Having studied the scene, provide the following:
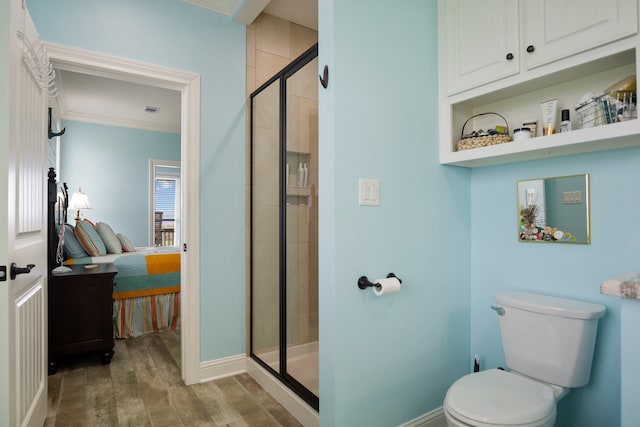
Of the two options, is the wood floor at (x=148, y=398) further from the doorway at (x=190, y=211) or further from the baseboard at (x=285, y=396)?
the doorway at (x=190, y=211)

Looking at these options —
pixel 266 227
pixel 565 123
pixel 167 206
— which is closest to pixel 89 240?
pixel 266 227

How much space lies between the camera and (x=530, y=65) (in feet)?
4.95

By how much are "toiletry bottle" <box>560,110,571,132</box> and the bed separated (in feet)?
11.4

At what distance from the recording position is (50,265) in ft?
9.22

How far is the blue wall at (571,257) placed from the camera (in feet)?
4.90

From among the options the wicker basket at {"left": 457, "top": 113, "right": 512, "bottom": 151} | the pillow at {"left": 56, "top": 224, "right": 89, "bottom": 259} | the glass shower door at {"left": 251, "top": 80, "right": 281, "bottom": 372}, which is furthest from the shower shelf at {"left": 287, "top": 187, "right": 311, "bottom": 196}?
the pillow at {"left": 56, "top": 224, "right": 89, "bottom": 259}

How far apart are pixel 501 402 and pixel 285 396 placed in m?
1.29

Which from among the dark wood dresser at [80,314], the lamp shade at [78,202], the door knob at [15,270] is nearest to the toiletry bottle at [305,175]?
the door knob at [15,270]

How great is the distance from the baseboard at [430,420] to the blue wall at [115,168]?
580 cm

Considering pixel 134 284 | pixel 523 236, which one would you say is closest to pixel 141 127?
pixel 134 284

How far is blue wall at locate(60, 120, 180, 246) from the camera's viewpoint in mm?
5664

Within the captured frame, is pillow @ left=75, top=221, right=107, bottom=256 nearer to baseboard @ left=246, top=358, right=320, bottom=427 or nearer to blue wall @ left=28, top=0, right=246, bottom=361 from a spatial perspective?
blue wall @ left=28, top=0, right=246, bottom=361

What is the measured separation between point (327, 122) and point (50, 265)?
2.61m

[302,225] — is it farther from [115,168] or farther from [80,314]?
[115,168]
